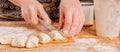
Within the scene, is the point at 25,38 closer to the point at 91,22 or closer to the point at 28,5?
the point at 28,5

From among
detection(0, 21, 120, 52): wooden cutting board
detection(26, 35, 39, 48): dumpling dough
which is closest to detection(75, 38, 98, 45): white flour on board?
detection(0, 21, 120, 52): wooden cutting board

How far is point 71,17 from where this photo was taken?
910 mm

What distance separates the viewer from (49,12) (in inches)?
43.9

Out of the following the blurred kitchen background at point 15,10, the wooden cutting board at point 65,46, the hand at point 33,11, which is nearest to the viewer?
the wooden cutting board at point 65,46

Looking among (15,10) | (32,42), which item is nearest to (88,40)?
(32,42)

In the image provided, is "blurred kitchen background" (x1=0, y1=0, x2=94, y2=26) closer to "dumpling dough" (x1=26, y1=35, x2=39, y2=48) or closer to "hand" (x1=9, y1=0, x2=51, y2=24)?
"hand" (x1=9, y1=0, x2=51, y2=24)

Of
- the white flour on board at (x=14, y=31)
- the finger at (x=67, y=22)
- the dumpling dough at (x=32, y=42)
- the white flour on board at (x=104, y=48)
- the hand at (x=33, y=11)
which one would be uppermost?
the hand at (x=33, y=11)

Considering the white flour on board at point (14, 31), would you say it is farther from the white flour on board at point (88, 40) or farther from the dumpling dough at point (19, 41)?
the white flour on board at point (88, 40)

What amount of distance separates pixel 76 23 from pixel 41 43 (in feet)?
0.50

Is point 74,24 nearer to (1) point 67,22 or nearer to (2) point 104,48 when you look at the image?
(1) point 67,22

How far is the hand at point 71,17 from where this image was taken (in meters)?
0.91

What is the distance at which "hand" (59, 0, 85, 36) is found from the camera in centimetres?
91

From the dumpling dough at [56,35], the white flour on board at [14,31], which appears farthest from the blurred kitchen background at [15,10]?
the dumpling dough at [56,35]

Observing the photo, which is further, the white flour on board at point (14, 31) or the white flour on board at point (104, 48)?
the white flour on board at point (14, 31)
